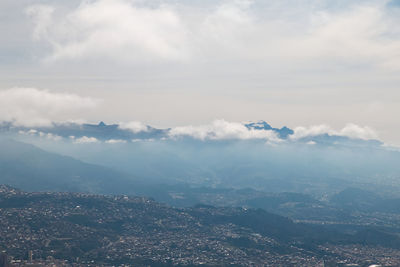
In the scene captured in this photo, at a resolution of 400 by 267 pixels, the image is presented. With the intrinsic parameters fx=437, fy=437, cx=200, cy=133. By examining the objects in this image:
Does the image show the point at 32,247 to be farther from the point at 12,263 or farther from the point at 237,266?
the point at 237,266

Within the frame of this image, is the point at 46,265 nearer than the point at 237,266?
Yes

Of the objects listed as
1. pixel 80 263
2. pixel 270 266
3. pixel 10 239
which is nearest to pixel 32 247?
pixel 10 239

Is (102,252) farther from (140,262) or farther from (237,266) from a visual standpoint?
(237,266)

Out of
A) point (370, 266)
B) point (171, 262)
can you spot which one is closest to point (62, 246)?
point (171, 262)

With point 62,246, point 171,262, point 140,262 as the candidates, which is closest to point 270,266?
point 171,262

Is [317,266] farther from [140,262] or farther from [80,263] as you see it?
[80,263]

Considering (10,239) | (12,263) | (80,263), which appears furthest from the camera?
(10,239)

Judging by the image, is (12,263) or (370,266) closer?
(12,263)

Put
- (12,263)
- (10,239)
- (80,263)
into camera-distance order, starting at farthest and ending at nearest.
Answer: (10,239) → (80,263) → (12,263)
